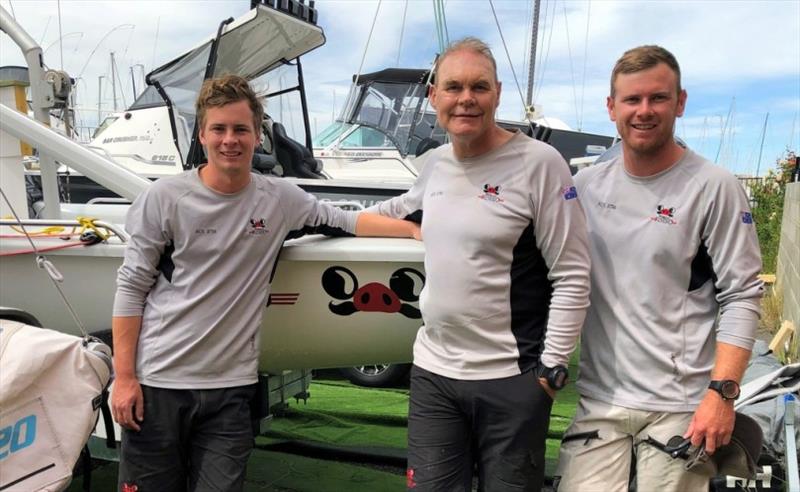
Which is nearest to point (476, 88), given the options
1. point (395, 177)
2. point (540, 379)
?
point (540, 379)

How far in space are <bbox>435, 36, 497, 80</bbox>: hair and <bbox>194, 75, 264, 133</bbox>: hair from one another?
637mm

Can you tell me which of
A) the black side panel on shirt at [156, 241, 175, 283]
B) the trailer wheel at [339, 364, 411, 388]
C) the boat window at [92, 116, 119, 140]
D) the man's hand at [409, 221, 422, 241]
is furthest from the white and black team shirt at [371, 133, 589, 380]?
the boat window at [92, 116, 119, 140]

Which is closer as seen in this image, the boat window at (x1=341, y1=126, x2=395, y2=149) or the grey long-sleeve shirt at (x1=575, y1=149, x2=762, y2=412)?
the grey long-sleeve shirt at (x1=575, y1=149, x2=762, y2=412)

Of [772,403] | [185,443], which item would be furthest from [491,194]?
[772,403]

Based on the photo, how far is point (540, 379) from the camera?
1941mm

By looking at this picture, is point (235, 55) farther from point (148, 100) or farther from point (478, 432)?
point (478, 432)

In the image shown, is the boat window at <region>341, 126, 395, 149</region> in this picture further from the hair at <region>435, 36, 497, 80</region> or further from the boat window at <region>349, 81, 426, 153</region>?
the hair at <region>435, 36, 497, 80</region>

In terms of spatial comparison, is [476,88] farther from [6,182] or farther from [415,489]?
[6,182]

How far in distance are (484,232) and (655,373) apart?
0.62 meters

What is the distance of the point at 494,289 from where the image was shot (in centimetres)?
196

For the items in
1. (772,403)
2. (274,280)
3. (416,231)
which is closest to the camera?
(416,231)

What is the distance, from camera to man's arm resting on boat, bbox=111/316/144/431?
2143 mm

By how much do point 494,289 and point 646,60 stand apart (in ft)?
2.45

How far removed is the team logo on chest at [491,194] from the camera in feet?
6.45
